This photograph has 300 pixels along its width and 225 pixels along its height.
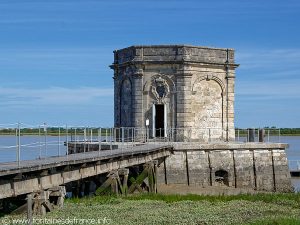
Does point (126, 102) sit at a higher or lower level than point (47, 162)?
higher

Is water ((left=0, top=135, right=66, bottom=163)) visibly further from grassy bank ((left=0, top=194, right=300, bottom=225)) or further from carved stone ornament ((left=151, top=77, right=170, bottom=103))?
carved stone ornament ((left=151, top=77, right=170, bottom=103))

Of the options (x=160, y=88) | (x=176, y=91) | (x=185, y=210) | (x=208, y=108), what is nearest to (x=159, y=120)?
(x=160, y=88)

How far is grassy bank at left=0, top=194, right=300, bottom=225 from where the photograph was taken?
15.6m

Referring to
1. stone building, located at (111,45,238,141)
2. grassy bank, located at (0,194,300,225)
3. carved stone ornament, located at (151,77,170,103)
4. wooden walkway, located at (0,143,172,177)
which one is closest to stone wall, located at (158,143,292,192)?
stone building, located at (111,45,238,141)

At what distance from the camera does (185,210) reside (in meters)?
17.7

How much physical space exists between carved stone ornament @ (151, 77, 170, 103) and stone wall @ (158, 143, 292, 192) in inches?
156

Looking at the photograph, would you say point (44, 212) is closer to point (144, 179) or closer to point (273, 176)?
point (144, 179)

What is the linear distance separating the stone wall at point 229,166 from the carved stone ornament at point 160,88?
13.0 ft

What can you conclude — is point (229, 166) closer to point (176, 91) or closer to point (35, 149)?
point (176, 91)

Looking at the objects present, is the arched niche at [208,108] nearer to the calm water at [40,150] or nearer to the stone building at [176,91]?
the stone building at [176,91]

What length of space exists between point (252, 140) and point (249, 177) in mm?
3756

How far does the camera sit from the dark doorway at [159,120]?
1286 inches

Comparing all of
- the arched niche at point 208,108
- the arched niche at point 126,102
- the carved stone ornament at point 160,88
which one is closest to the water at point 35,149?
the arched niche at point 126,102

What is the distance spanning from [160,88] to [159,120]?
187 centimetres
